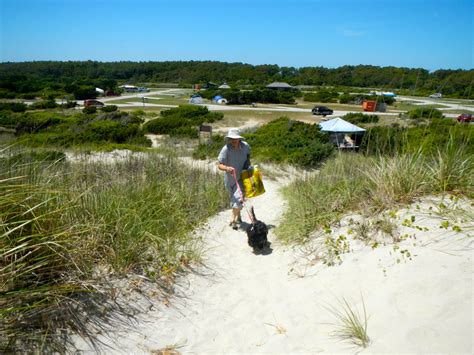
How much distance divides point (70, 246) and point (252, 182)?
2.51 metres

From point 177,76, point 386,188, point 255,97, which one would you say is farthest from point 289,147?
point 177,76

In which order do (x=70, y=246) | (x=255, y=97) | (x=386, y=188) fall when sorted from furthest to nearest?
1. (x=255, y=97)
2. (x=386, y=188)
3. (x=70, y=246)

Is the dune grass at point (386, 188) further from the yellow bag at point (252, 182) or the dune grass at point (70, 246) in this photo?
the dune grass at point (70, 246)

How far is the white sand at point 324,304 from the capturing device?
250cm

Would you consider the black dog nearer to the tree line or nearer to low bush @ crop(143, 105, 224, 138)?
low bush @ crop(143, 105, 224, 138)

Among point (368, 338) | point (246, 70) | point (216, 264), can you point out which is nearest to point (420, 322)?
point (368, 338)

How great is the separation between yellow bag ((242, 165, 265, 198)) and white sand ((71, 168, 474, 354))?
1.15 m

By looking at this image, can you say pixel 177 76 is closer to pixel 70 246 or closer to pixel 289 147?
pixel 289 147

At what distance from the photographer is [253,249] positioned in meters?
4.63

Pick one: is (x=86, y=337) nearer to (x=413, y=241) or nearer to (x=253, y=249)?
(x=253, y=249)

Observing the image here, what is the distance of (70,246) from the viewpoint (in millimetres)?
3305

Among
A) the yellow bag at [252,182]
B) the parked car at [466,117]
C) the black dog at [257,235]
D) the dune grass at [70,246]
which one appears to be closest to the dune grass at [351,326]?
the black dog at [257,235]

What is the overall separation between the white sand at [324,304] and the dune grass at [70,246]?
33cm

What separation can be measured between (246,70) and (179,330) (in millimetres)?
99251
